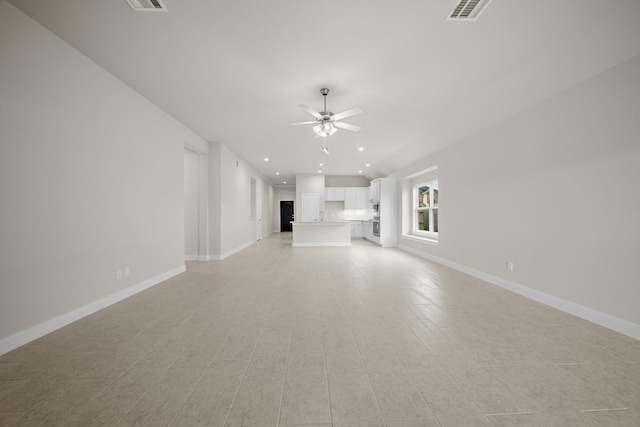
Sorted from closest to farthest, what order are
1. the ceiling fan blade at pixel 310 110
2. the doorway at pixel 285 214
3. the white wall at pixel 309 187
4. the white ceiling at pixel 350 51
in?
the white ceiling at pixel 350 51
the ceiling fan blade at pixel 310 110
the white wall at pixel 309 187
the doorway at pixel 285 214

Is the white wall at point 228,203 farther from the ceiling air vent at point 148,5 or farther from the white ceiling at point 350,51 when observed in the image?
the ceiling air vent at point 148,5

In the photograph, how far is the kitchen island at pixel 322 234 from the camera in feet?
29.9

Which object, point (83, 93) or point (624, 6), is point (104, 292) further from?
point (624, 6)

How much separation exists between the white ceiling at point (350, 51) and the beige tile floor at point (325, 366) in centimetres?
277

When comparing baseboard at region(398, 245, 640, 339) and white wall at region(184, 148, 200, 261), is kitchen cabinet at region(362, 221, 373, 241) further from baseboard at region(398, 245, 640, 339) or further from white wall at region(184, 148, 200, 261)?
white wall at region(184, 148, 200, 261)

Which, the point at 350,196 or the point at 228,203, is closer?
the point at 228,203

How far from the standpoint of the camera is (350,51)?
9.28 ft

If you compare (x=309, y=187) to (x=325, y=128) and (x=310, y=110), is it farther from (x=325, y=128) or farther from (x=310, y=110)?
(x=310, y=110)

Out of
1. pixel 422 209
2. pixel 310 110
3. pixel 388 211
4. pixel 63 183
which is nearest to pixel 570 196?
pixel 310 110

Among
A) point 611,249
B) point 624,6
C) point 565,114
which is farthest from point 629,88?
point 611,249

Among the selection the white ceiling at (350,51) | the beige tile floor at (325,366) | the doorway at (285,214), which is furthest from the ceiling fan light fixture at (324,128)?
the doorway at (285,214)

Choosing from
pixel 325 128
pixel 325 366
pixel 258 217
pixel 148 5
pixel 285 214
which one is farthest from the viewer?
pixel 285 214

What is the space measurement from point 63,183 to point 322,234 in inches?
281

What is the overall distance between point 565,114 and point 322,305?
366cm
